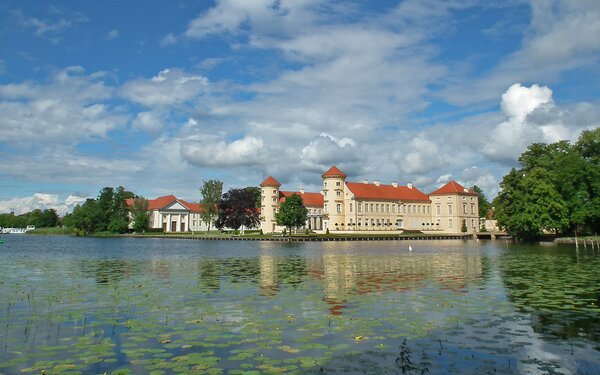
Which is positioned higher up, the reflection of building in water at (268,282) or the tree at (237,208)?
the tree at (237,208)

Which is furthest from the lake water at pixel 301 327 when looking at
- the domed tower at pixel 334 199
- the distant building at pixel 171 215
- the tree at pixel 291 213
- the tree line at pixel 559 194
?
the distant building at pixel 171 215

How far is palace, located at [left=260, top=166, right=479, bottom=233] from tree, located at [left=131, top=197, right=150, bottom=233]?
97.1 ft

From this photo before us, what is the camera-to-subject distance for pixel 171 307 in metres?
15.3

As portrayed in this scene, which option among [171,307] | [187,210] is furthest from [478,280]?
[187,210]

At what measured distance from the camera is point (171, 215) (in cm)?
15275

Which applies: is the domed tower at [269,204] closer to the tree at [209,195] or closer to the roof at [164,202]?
the tree at [209,195]

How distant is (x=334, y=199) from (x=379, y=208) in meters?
12.1

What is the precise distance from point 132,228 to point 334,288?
401 feet

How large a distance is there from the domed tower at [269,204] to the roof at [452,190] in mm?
40406

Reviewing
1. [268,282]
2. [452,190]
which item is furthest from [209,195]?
[268,282]

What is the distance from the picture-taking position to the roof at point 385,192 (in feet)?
403

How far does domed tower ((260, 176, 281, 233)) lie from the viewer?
123000 millimetres

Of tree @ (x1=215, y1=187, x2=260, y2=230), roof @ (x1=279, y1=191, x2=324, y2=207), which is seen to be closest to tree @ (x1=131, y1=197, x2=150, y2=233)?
tree @ (x1=215, y1=187, x2=260, y2=230)

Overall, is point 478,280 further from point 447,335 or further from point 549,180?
point 549,180
